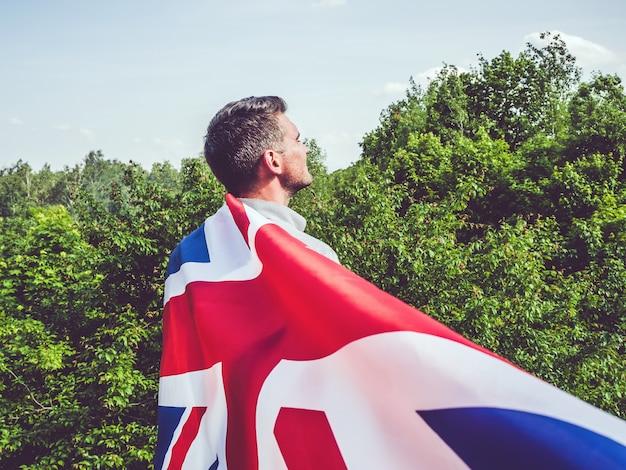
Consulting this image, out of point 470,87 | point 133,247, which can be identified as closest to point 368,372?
point 133,247

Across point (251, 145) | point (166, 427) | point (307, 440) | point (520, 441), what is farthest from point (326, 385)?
A: point (251, 145)

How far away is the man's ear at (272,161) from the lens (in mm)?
2996

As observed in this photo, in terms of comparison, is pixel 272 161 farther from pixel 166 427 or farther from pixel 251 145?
pixel 166 427

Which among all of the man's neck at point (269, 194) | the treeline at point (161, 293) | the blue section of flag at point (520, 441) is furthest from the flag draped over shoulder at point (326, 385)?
the treeline at point (161, 293)

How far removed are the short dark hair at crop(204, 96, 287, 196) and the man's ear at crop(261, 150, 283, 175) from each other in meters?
0.02

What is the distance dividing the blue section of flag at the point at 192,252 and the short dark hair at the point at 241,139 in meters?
0.29

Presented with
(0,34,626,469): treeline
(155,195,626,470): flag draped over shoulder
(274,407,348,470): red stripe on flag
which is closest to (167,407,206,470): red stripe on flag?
(155,195,626,470): flag draped over shoulder

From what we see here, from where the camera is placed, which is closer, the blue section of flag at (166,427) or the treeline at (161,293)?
the blue section of flag at (166,427)

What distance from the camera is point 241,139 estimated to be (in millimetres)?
3004

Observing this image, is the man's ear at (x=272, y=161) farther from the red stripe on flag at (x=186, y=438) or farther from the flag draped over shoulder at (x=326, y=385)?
the red stripe on flag at (x=186, y=438)

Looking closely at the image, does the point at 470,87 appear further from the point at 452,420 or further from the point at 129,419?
the point at 452,420

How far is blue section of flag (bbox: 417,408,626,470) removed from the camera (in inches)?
55.7

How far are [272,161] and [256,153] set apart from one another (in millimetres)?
81

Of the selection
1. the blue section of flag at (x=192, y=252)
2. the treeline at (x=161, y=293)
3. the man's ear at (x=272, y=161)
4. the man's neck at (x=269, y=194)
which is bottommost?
the treeline at (x=161, y=293)
